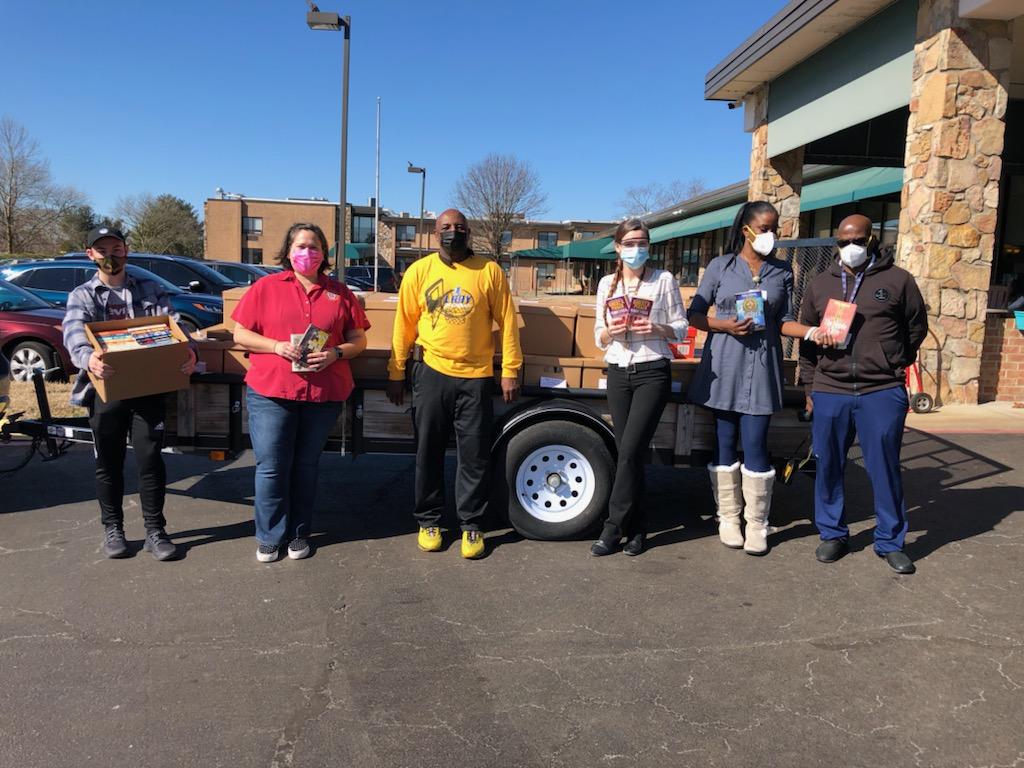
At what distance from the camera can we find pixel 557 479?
485 cm

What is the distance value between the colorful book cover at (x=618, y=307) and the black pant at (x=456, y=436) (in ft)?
2.61

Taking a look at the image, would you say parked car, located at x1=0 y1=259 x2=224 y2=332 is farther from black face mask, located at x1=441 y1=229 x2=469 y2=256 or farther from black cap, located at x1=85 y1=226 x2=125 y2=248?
black face mask, located at x1=441 y1=229 x2=469 y2=256

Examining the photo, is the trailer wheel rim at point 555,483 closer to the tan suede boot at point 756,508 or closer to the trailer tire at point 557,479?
the trailer tire at point 557,479

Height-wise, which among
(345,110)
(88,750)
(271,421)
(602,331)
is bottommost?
(88,750)

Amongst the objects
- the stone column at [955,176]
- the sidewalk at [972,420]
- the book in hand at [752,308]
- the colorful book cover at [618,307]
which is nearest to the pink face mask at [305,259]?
the colorful book cover at [618,307]

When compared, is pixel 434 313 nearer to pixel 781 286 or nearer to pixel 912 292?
pixel 781 286

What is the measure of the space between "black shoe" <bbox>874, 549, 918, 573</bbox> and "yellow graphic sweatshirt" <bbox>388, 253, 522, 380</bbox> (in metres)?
2.42

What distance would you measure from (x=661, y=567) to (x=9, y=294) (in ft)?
33.3

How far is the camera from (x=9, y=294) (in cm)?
1066

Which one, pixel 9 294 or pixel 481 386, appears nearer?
pixel 481 386

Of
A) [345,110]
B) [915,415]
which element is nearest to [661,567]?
[915,415]

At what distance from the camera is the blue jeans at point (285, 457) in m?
4.37

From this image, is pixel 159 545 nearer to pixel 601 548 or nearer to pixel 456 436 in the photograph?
pixel 456 436

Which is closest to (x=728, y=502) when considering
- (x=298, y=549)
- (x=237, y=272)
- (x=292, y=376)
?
(x=298, y=549)
